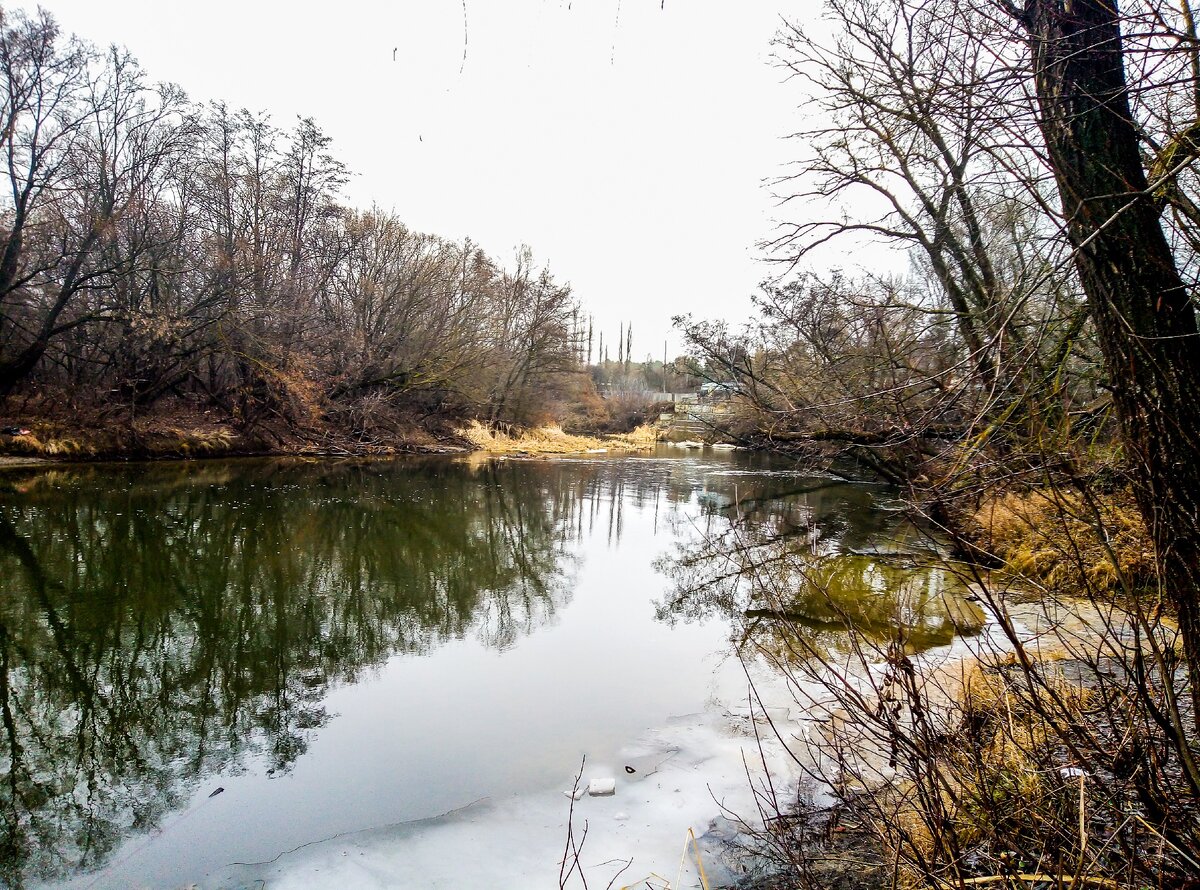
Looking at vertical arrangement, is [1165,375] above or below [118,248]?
below

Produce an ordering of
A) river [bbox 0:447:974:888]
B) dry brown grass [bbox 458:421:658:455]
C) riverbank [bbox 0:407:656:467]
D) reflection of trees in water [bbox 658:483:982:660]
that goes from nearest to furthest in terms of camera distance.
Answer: river [bbox 0:447:974:888] → reflection of trees in water [bbox 658:483:982:660] → riverbank [bbox 0:407:656:467] → dry brown grass [bbox 458:421:658:455]

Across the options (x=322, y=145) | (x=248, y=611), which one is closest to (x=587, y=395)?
(x=322, y=145)

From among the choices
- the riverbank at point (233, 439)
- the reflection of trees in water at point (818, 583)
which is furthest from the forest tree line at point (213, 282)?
the reflection of trees in water at point (818, 583)

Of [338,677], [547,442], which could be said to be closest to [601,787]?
[338,677]

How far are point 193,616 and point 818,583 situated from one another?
6.37 m

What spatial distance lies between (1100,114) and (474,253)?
95.3 ft

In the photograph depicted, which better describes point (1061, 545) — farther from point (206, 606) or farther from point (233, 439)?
point (233, 439)

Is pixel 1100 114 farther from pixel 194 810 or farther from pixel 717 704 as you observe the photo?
pixel 194 810

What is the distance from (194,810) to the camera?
3744 mm

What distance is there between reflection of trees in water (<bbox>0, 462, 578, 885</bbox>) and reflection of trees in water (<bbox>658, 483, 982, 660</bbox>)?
2098mm

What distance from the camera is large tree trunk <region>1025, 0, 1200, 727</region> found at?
2.04 metres

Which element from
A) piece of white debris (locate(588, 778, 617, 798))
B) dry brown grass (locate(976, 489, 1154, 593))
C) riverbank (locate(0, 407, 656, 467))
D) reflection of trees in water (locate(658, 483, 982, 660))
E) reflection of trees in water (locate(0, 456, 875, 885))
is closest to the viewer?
piece of white debris (locate(588, 778, 617, 798))

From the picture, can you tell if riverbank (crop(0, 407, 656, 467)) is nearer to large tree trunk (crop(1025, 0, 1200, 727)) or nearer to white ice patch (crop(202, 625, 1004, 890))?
white ice patch (crop(202, 625, 1004, 890))

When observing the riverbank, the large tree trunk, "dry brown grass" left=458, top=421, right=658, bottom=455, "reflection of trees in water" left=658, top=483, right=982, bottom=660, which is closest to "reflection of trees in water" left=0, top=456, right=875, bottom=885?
"reflection of trees in water" left=658, top=483, right=982, bottom=660
